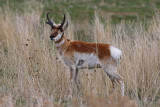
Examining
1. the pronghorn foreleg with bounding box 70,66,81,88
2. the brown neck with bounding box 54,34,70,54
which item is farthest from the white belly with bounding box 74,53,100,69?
the brown neck with bounding box 54,34,70,54

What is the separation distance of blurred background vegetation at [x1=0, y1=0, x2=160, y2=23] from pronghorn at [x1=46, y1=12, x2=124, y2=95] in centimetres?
979

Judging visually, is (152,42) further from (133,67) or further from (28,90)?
(28,90)

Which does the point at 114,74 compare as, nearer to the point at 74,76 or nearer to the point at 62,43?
the point at 74,76

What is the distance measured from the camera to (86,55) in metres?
6.98

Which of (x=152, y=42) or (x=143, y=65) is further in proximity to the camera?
(x=152, y=42)

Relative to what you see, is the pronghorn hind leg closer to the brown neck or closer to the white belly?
the white belly

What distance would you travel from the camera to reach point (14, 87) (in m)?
7.05

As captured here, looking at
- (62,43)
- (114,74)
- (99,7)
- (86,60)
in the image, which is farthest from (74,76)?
(99,7)

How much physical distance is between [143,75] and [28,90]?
1919 millimetres

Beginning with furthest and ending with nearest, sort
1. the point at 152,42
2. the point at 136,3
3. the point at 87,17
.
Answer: the point at 136,3, the point at 87,17, the point at 152,42

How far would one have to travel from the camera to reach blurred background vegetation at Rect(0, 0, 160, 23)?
18.2 meters

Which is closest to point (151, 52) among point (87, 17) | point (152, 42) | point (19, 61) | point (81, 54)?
point (152, 42)

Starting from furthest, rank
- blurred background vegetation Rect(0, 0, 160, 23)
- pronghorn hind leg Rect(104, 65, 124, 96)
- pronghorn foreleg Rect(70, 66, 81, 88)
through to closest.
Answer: blurred background vegetation Rect(0, 0, 160, 23), pronghorn foreleg Rect(70, 66, 81, 88), pronghorn hind leg Rect(104, 65, 124, 96)

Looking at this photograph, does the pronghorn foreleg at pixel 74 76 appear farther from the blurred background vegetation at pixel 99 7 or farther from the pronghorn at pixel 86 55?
the blurred background vegetation at pixel 99 7
